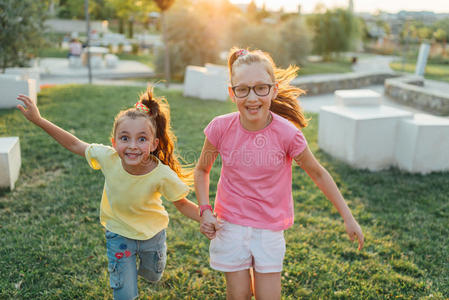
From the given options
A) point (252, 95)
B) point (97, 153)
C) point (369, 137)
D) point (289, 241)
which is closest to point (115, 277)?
point (97, 153)

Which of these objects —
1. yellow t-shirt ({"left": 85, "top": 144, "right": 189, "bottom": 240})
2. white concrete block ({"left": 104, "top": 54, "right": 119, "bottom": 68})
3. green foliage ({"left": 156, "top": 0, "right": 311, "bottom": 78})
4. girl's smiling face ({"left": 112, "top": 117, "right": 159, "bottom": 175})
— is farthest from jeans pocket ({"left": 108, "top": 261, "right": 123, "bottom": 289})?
white concrete block ({"left": 104, "top": 54, "right": 119, "bottom": 68})

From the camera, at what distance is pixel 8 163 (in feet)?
14.9

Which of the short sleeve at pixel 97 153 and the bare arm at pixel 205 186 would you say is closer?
the bare arm at pixel 205 186

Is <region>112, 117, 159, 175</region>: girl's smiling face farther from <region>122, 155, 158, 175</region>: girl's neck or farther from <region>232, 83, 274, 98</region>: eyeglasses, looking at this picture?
<region>232, 83, 274, 98</region>: eyeglasses

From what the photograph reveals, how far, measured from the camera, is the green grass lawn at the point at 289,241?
3115mm

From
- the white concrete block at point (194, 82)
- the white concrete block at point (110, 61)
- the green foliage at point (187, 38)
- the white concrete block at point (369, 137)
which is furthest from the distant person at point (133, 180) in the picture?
the white concrete block at point (110, 61)

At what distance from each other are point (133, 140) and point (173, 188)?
0.37 meters

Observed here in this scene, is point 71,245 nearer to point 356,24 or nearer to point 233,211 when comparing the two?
point 233,211

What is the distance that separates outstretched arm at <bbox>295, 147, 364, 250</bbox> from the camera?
2373 millimetres

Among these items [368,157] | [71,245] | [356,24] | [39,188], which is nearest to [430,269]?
[368,157]

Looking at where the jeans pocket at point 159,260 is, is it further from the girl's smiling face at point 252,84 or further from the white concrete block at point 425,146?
the white concrete block at point 425,146

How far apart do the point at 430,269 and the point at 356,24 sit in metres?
27.8

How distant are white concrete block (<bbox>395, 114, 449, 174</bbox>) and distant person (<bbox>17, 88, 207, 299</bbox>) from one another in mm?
3998

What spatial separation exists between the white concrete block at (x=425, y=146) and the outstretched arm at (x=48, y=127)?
4.46 m
